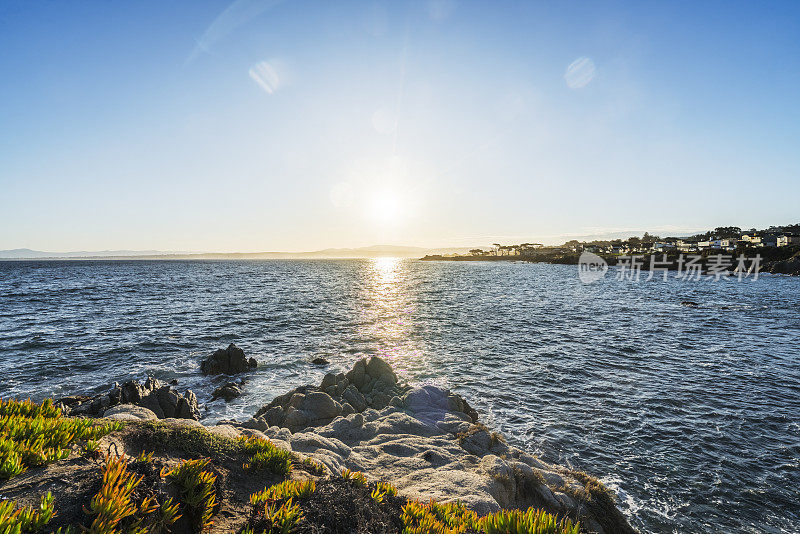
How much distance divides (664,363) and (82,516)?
29.5 m

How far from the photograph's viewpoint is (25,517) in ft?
13.6

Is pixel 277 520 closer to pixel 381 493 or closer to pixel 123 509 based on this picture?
pixel 123 509

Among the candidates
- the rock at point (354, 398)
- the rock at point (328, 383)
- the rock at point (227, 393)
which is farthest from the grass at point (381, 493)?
the rock at point (227, 393)

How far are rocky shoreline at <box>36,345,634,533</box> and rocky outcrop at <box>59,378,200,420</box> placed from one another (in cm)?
5

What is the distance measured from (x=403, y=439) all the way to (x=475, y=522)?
6.89 metres

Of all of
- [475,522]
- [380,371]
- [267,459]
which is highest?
[267,459]

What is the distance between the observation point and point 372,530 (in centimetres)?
575

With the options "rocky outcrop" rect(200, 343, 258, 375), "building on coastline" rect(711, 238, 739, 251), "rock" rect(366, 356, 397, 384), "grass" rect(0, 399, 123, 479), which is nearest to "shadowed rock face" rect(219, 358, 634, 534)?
"rock" rect(366, 356, 397, 384)

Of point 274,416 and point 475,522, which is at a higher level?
point 475,522

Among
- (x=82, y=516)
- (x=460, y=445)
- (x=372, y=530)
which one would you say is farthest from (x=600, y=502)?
(x=82, y=516)

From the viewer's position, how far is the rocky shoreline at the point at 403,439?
9.87 metres

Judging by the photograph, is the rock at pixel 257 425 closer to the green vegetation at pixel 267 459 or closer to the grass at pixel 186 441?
the grass at pixel 186 441

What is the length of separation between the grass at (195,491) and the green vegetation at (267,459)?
154 centimetres

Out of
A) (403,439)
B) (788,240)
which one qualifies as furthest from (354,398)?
(788,240)
